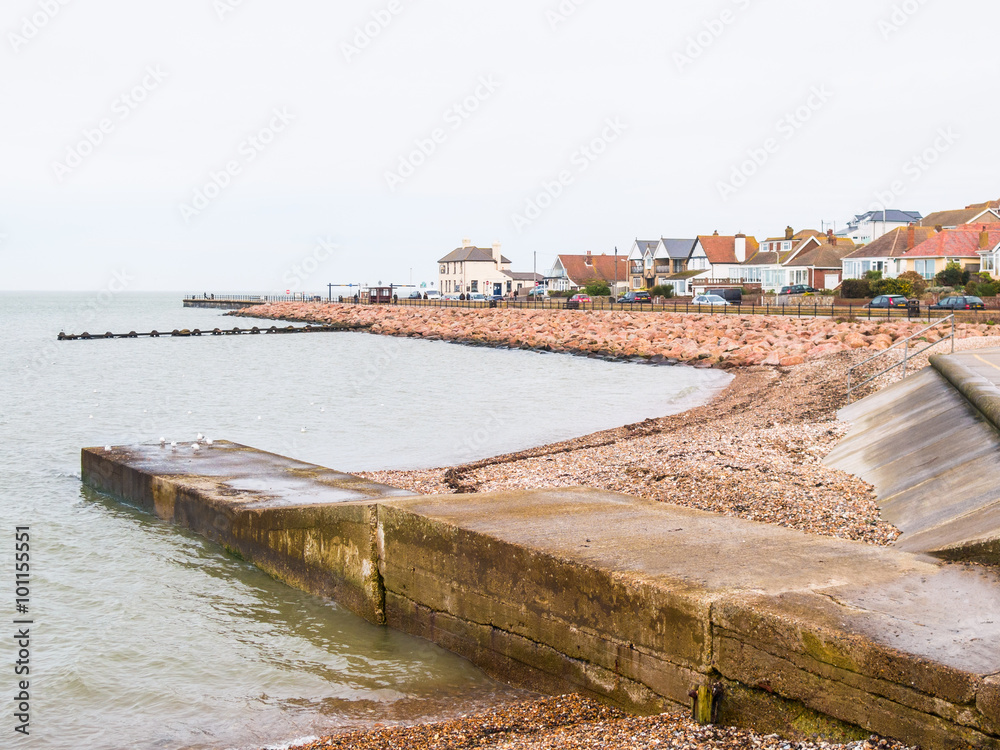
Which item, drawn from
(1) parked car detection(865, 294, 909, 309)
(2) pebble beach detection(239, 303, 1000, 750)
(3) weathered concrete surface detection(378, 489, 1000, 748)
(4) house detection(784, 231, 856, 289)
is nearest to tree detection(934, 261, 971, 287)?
(1) parked car detection(865, 294, 909, 309)

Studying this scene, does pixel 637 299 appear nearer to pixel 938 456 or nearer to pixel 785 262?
pixel 785 262

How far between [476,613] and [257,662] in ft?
7.15

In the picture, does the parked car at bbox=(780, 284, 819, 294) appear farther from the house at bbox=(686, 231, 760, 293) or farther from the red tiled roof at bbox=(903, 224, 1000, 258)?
the house at bbox=(686, 231, 760, 293)

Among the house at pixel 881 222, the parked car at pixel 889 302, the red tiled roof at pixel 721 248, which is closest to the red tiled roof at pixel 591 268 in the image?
the red tiled roof at pixel 721 248

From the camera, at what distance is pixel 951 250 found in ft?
218

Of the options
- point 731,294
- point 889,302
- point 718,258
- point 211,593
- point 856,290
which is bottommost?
point 211,593

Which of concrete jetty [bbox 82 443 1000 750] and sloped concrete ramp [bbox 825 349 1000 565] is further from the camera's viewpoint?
sloped concrete ramp [bbox 825 349 1000 565]

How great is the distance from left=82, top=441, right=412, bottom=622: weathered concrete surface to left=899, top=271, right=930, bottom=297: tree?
166 feet

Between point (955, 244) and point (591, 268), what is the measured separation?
5645cm

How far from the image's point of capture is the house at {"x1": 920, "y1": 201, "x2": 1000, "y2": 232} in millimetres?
81688

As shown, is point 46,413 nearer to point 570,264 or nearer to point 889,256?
point 889,256

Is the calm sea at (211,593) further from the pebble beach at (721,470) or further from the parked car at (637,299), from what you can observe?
the parked car at (637,299)

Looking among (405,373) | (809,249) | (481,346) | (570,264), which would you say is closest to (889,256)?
(809,249)

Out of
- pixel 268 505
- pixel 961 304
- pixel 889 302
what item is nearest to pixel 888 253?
pixel 889 302
